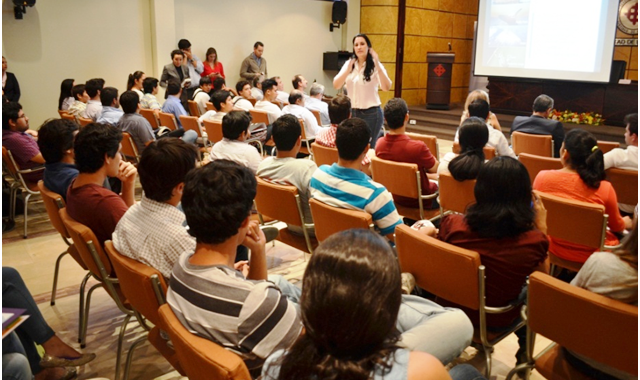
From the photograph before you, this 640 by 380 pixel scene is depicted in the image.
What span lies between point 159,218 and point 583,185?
2298 millimetres

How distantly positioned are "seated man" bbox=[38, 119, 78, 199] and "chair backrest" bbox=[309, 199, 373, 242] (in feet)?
4.90

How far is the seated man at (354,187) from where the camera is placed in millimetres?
2658

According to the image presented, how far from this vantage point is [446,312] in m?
1.63

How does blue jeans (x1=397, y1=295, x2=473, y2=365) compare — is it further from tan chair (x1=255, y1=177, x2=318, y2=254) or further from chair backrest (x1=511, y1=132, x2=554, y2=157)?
chair backrest (x1=511, y1=132, x2=554, y2=157)

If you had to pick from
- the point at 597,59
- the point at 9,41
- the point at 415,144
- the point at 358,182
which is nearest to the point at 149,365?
the point at 358,182

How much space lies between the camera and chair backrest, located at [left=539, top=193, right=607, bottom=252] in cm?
264

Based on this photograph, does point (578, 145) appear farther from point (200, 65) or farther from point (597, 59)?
point (200, 65)

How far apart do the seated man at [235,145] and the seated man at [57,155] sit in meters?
1.05

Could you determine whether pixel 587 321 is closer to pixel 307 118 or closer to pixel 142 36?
pixel 307 118

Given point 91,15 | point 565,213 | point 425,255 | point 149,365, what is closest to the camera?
point 425,255

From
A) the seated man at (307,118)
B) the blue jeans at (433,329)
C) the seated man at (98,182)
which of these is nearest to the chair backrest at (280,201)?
the seated man at (98,182)

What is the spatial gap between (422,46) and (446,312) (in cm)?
1053

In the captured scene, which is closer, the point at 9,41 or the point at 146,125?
the point at 146,125

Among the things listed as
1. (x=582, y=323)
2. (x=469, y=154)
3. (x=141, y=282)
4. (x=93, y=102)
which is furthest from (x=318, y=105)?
(x=582, y=323)
